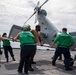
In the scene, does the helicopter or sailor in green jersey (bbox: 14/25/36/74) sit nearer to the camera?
sailor in green jersey (bbox: 14/25/36/74)

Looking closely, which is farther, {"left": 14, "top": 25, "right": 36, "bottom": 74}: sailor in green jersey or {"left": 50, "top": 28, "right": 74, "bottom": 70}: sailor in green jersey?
{"left": 50, "top": 28, "right": 74, "bottom": 70}: sailor in green jersey

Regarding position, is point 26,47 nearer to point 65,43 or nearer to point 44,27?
point 65,43

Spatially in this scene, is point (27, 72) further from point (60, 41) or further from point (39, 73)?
point (60, 41)

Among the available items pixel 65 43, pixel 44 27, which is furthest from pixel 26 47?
pixel 44 27

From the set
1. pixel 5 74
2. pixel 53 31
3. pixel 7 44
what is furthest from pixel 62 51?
pixel 53 31

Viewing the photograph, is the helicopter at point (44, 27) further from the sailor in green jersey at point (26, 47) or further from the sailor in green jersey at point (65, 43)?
the sailor in green jersey at point (26, 47)

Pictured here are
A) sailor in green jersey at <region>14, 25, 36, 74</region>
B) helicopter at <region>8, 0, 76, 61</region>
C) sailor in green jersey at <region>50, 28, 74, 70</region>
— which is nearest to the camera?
sailor in green jersey at <region>14, 25, 36, 74</region>

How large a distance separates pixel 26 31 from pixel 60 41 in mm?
1994

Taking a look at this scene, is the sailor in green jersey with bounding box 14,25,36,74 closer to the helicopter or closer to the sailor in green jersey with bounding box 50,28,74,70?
the sailor in green jersey with bounding box 50,28,74,70

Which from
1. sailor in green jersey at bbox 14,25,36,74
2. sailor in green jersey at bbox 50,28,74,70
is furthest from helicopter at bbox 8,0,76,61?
sailor in green jersey at bbox 14,25,36,74

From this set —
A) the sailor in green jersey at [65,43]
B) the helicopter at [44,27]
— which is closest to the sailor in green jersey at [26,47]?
the sailor in green jersey at [65,43]

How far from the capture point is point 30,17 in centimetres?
3731

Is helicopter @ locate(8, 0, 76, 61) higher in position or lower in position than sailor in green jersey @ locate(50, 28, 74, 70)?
higher

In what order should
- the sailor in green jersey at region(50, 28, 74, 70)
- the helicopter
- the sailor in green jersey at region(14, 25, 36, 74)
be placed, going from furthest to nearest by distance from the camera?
1. the helicopter
2. the sailor in green jersey at region(50, 28, 74, 70)
3. the sailor in green jersey at region(14, 25, 36, 74)
